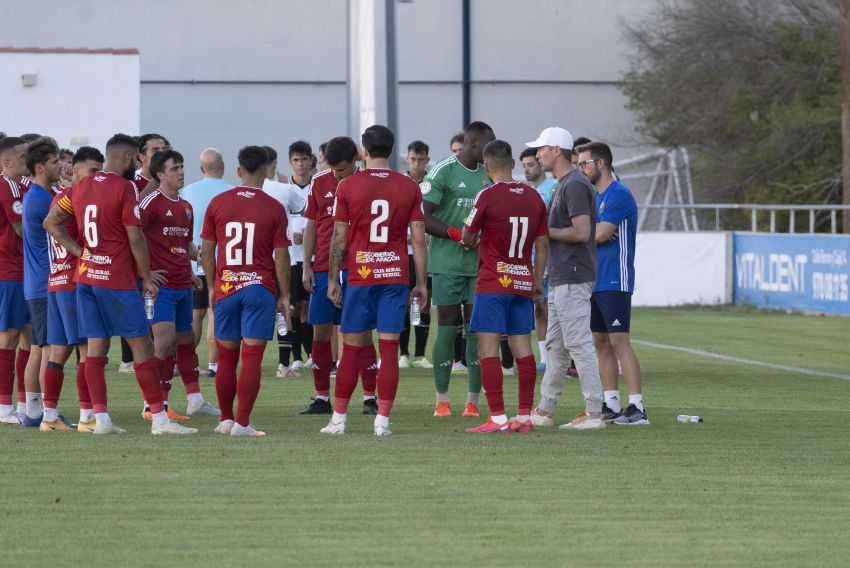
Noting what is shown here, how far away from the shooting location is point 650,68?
1591 inches

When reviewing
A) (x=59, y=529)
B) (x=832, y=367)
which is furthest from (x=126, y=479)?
(x=832, y=367)

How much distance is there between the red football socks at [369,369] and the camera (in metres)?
10.4

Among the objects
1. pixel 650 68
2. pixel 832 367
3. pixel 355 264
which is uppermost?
pixel 650 68

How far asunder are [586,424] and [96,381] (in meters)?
3.33

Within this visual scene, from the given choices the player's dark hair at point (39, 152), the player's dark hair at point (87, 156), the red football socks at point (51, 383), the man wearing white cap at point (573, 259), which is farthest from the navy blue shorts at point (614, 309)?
the player's dark hair at point (39, 152)

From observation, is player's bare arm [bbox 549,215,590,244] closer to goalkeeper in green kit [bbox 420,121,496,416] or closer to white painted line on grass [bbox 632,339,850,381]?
goalkeeper in green kit [bbox 420,121,496,416]

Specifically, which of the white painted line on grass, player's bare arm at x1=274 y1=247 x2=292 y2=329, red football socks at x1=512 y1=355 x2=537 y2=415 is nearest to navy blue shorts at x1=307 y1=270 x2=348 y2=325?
player's bare arm at x1=274 y1=247 x2=292 y2=329

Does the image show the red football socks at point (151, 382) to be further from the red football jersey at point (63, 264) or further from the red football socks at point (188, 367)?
the red football socks at point (188, 367)

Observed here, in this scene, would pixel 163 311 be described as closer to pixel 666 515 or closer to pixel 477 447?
pixel 477 447

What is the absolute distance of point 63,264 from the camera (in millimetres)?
9578

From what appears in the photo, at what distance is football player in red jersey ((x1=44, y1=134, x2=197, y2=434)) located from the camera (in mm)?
9188

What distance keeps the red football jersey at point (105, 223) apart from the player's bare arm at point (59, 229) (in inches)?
1.6

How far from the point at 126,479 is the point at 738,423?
4.79 m

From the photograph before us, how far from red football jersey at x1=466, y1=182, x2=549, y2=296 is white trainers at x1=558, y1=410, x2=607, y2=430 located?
1028mm
